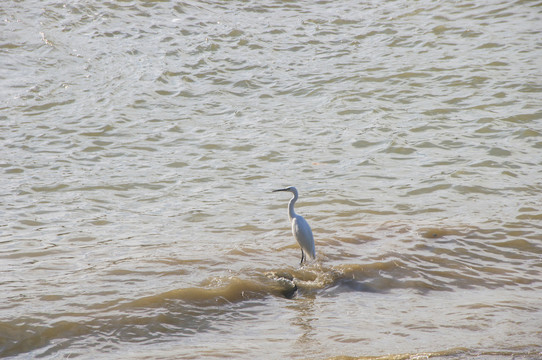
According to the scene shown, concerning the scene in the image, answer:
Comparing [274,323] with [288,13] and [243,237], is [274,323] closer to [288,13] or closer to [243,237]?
[243,237]

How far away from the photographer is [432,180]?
24.3 feet

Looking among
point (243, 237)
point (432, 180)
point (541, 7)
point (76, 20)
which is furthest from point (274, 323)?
point (541, 7)

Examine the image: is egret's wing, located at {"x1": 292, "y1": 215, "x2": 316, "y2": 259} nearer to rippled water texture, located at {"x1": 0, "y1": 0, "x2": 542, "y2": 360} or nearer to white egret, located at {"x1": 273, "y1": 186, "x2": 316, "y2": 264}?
white egret, located at {"x1": 273, "y1": 186, "x2": 316, "y2": 264}

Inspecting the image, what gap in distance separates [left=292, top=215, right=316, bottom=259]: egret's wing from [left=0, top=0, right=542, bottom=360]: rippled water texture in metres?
0.16

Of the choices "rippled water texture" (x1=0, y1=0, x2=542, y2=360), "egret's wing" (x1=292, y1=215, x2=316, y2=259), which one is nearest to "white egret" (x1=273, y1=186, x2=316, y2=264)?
"egret's wing" (x1=292, y1=215, x2=316, y2=259)

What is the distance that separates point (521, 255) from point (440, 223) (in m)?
0.89

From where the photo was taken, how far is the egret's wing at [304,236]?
5.48 m

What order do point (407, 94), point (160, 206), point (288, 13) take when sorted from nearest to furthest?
point (160, 206), point (407, 94), point (288, 13)

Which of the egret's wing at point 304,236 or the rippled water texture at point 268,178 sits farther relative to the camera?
the egret's wing at point 304,236

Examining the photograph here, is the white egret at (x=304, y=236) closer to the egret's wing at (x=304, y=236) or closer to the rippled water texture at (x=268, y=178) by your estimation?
the egret's wing at (x=304, y=236)

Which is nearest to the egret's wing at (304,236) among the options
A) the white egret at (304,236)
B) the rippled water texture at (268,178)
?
the white egret at (304,236)

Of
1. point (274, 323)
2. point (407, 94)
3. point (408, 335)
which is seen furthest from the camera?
point (407, 94)

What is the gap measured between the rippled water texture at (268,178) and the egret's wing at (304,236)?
6.2 inches

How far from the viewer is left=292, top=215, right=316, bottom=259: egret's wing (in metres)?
5.48
